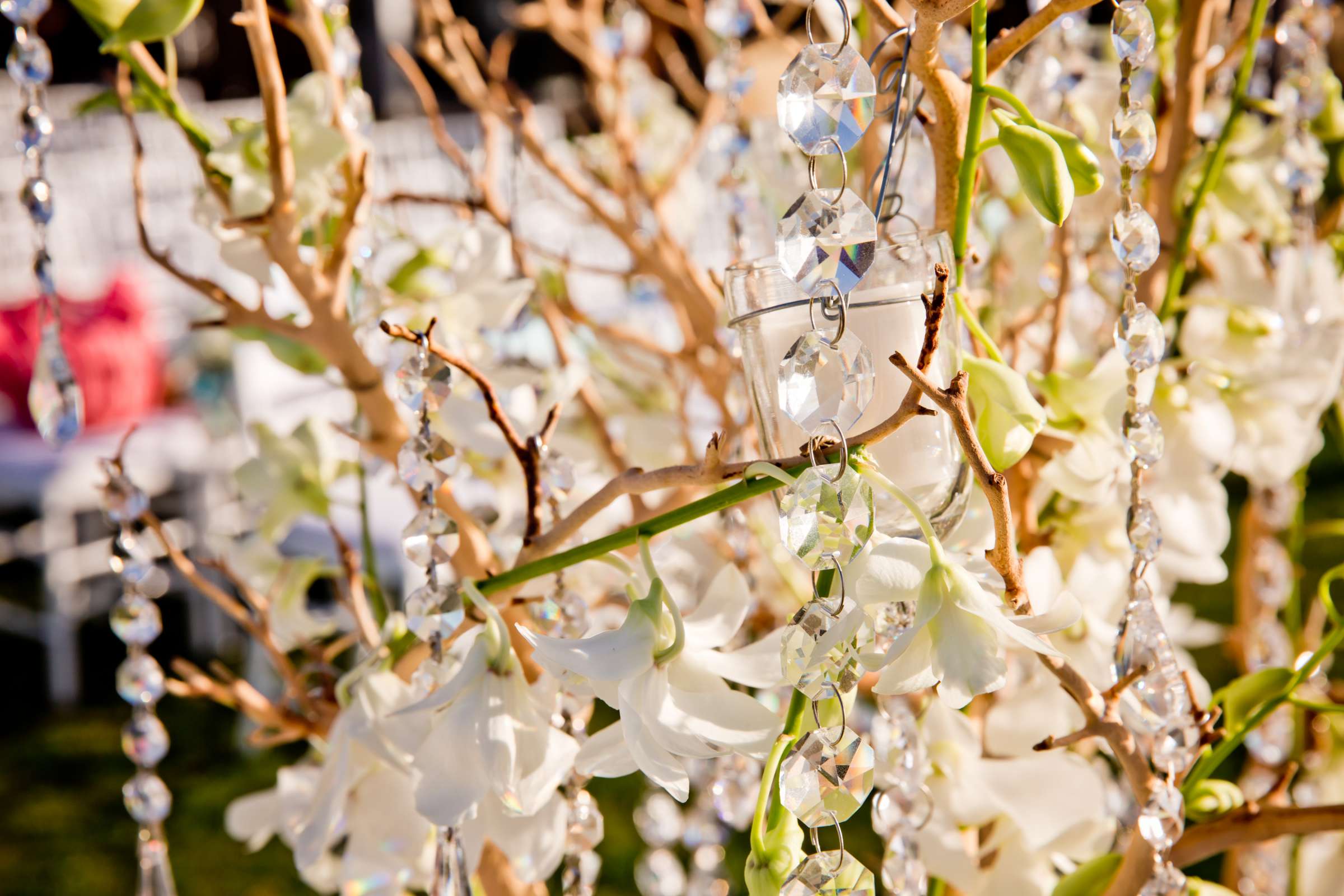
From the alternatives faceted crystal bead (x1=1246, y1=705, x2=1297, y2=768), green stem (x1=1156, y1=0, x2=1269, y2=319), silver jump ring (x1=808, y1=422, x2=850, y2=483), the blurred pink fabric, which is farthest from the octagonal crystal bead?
the blurred pink fabric

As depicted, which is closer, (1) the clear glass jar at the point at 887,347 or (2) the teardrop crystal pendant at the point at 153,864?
(1) the clear glass jar at the point at 887,347

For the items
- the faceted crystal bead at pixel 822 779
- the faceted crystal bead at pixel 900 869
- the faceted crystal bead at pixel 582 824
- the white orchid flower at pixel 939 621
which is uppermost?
the white orchid flower at pixel 939 621

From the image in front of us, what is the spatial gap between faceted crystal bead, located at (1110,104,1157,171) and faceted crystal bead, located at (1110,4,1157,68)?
13mm

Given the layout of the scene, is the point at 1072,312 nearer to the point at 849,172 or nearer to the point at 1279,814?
the point at 849,172

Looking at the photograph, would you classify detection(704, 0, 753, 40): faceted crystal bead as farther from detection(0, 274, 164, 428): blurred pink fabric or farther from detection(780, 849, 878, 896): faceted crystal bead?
detection(0, 274, 164, 428): blurred pink fabric

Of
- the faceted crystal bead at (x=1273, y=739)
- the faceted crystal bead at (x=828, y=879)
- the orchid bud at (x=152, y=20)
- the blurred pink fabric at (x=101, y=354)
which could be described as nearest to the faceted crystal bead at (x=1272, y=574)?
the faceted crystal bead at (x=1273, y=739)

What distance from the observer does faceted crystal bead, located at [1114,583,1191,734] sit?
0.32 meters

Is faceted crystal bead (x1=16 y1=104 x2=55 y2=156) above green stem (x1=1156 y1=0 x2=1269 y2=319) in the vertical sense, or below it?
above

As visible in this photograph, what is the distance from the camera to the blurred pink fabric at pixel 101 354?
2264 mm

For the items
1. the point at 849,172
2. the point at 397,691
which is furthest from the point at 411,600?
the point at 849,172

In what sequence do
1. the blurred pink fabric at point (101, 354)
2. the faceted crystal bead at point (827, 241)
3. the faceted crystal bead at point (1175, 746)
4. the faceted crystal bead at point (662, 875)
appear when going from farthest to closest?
1. the blurred pink fabric at point (101, 354)
2. the faceted crystal bead at point (662, 875)
3. the faceted crystal bead at point (1175, 746)
4. the faceted crystal bead at point (827, 241)

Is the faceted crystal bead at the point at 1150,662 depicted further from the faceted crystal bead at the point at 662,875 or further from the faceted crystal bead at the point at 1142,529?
the faceted crystal bead at the point at 662,875

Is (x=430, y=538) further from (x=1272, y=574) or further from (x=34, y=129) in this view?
(x=1272, y=574)

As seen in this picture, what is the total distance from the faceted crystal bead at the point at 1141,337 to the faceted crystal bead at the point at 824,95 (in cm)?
11
